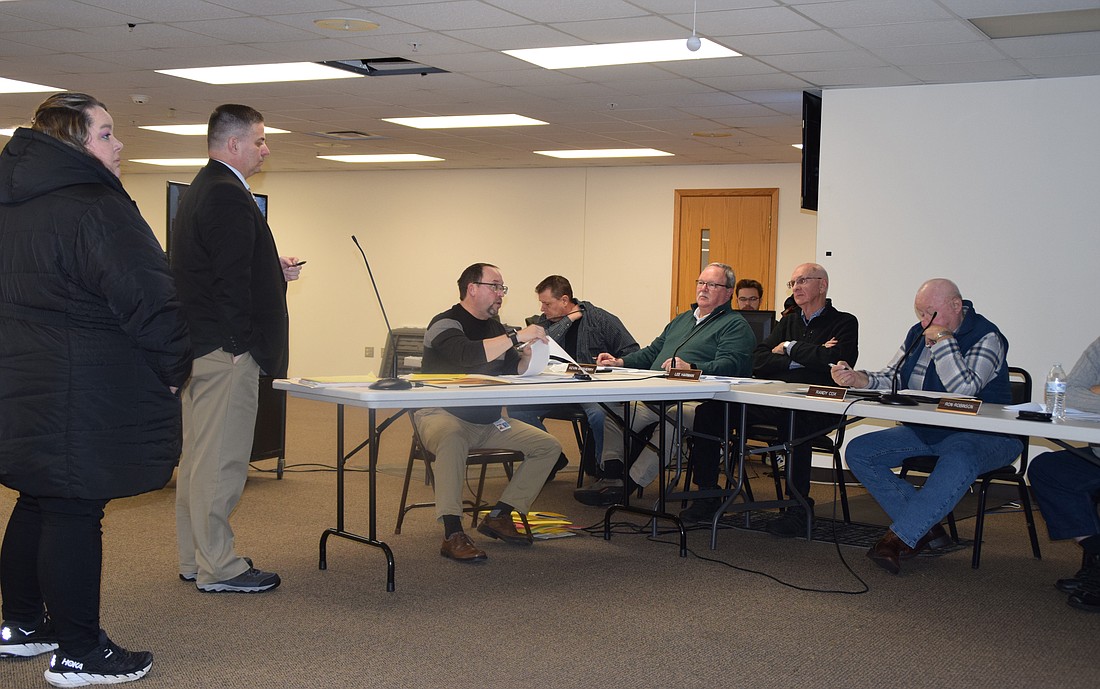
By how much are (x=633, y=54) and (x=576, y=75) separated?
681 mm

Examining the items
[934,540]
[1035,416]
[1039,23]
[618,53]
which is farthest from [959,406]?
[618,53]

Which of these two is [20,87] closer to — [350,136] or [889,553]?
[350,136]

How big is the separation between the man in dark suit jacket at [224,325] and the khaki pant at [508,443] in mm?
941

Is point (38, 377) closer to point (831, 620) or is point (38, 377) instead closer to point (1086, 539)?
point (831, 620)

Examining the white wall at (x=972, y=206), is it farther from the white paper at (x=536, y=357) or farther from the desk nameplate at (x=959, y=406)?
the white paper at (x=536, y=357)

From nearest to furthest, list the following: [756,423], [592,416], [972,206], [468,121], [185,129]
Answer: [756,423]
[592,416]
[972,206]
[468,121]
[185,129]

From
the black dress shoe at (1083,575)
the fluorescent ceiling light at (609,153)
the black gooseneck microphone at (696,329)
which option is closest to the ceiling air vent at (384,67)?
the black gooseneck microphone at (696,329)

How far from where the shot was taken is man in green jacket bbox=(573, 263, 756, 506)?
18.2 ft

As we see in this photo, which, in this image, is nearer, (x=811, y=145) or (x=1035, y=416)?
(x=1035, y=416)

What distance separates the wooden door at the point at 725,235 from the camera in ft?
37.6

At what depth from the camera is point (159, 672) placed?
3.04 meters

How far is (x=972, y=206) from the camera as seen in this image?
689 cm

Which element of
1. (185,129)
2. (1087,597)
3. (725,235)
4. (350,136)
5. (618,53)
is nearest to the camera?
(1087,597)

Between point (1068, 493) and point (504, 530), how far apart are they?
89.5 inches
